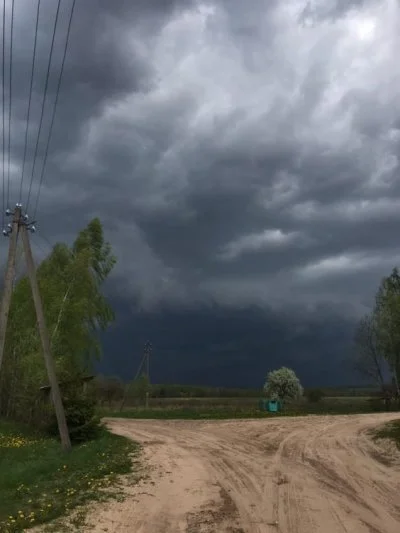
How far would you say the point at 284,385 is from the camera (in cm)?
6078

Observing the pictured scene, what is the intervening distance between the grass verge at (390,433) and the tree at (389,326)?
3467 cm

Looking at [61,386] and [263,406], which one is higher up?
[61,386]

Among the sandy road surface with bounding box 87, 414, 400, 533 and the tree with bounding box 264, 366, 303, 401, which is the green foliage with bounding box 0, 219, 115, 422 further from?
the tree with bounding box 264, 366, 303, 401

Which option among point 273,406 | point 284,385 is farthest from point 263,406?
point 284,385

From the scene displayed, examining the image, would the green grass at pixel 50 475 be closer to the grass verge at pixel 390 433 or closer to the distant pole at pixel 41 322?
the distant pole at pixel 41 322

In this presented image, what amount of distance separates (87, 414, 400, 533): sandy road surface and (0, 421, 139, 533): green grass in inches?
35.8

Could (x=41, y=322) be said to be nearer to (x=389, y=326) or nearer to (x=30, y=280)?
(x=30, y=280)

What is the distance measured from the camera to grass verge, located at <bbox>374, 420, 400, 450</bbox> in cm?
2210

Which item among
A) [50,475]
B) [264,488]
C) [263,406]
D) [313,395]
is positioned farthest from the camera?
[313,395]

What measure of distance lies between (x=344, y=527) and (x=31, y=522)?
572 centimetres

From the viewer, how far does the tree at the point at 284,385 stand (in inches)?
2386

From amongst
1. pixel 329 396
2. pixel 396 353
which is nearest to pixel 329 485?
pixel 396 353

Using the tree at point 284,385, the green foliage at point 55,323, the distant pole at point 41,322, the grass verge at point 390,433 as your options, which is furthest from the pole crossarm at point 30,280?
the tree at point 284,385

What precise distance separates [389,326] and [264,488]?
5305cm
